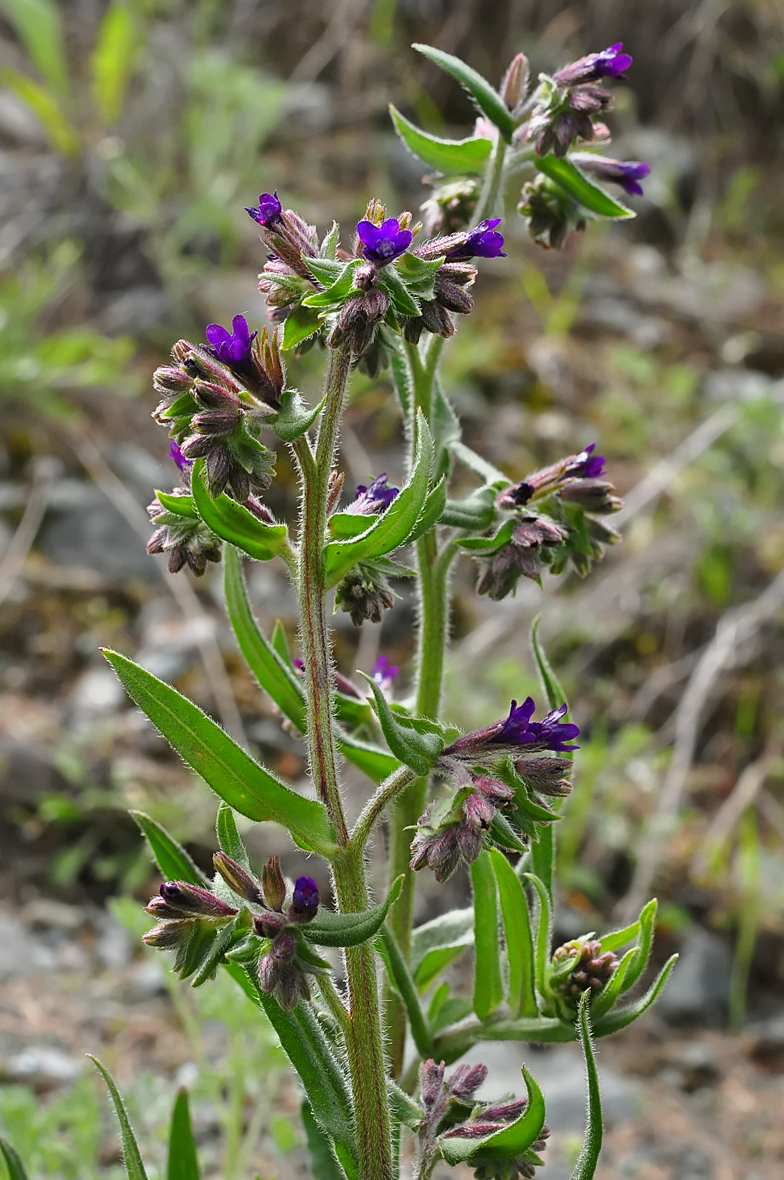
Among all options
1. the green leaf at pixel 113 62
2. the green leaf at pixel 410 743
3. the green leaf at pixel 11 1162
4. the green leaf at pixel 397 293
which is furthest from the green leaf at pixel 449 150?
the green leaf at pixel 113 62

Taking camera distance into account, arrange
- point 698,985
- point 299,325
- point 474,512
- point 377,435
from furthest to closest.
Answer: point 377,435
point 698,985
point 474,512
point 299,325

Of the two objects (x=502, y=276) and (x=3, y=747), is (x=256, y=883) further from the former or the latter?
(x=502, y=276)

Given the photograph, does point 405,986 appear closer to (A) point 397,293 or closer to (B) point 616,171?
(A) point 397,293

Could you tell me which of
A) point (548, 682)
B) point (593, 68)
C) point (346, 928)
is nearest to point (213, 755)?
point (346, 928)

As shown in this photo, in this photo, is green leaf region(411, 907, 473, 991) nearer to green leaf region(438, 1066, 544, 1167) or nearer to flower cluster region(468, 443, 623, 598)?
green leaf region(438, 1066, 544, 1167)

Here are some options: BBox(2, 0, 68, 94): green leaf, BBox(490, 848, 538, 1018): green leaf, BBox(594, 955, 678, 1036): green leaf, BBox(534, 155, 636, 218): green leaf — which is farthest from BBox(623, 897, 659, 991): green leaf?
BBox(2, 0, 68, 94): green leaf

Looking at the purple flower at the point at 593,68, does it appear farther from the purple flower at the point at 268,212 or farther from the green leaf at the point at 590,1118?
the green leaf at the point at 590,1118

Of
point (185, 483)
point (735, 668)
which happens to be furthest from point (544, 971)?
point (735, 668)
